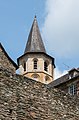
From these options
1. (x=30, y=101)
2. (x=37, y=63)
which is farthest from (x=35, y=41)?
(x=30, y=101)

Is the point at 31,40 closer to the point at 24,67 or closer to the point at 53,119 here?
the point at 24,67

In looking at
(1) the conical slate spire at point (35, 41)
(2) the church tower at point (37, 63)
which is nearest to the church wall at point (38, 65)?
(2) the church tower at point (37, 63)

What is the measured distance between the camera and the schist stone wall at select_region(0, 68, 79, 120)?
13602mm

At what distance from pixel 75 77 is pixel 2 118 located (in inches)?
873

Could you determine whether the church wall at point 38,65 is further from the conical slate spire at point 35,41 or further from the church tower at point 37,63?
the conical slate spire at point 35,41

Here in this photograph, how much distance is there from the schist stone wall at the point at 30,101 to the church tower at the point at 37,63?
41270 millimetres

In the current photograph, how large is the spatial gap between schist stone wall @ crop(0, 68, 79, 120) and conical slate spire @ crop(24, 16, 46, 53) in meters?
43.1

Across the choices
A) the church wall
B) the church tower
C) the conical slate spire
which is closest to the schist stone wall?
the church tower

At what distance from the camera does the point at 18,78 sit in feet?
47.6

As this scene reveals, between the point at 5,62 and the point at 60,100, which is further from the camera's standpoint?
the point at 5,62

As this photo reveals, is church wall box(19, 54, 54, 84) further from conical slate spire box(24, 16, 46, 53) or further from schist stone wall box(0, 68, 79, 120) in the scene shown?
schist stone wall box(0, 68, 79, 120)

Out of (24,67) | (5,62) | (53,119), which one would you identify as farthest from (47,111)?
(24,67)

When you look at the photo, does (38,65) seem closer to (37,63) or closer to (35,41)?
(37,63)

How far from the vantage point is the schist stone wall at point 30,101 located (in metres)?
13.6
